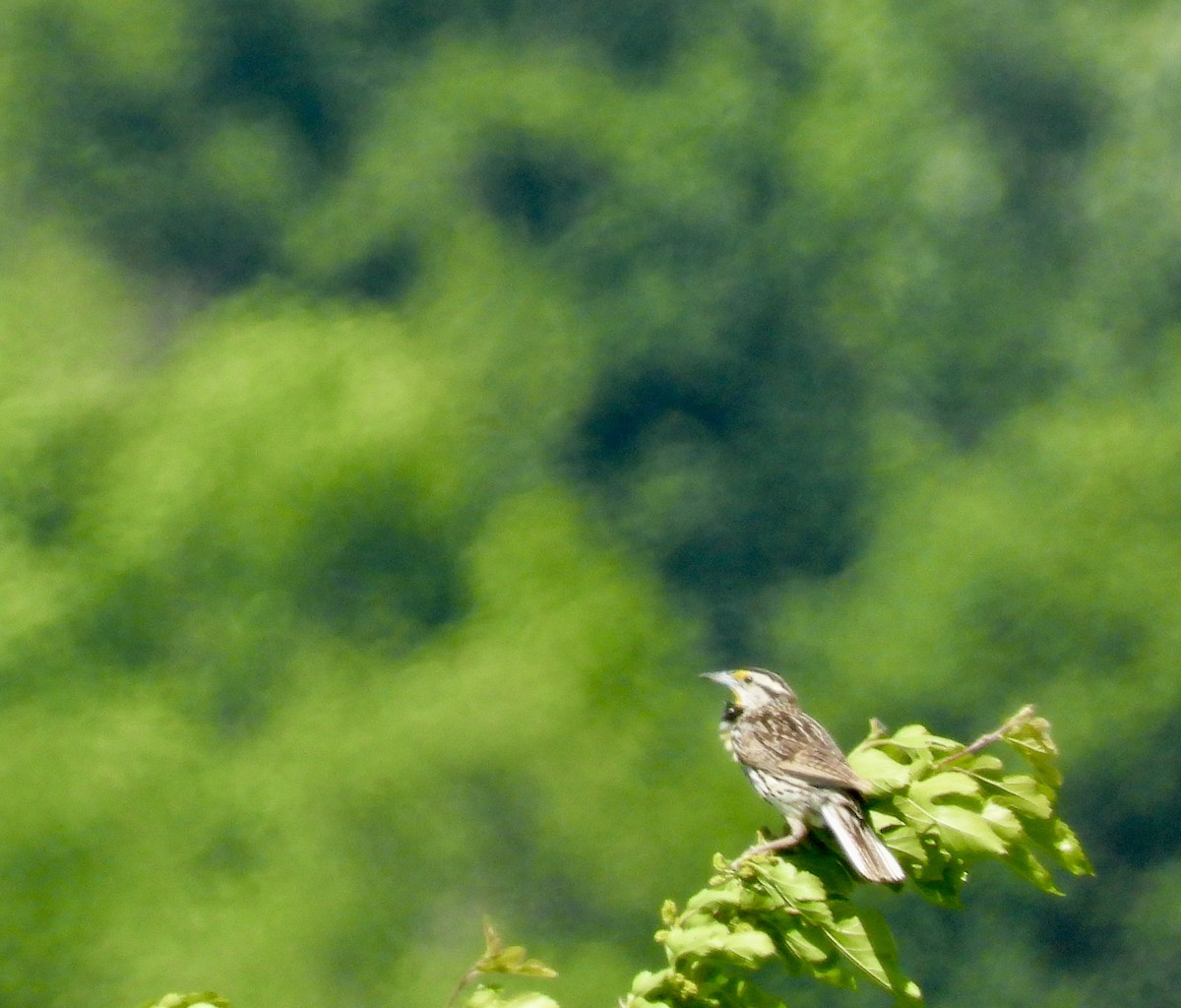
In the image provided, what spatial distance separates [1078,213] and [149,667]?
151 cm

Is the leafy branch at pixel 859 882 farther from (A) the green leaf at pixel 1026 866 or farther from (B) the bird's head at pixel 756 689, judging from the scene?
(B) the bird's head at pixel 756 689

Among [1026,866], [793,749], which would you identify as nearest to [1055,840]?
[1026,866]

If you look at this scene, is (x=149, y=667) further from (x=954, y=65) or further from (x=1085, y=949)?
(x=954, y=65)

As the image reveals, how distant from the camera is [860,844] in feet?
3.08

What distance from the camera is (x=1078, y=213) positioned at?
2.40 m

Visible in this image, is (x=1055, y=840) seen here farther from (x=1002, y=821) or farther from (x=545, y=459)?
(x=545, y=459)

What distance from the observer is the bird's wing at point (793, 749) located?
3.21 ft

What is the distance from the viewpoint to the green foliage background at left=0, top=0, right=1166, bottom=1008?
199 centimetres

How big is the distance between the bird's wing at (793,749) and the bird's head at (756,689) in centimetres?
4

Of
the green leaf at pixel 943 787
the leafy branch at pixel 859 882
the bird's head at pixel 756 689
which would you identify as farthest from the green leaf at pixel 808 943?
the bird's head at pixel 756 689

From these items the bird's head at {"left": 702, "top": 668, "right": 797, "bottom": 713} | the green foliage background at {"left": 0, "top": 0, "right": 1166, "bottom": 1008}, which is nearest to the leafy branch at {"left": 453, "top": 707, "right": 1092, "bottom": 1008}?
the bird's head at {"left": 702, "top": 668, "right": 797, "bottom": 713}

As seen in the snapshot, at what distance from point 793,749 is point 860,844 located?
0.19 m

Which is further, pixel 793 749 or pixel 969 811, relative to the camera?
pixel 793 749

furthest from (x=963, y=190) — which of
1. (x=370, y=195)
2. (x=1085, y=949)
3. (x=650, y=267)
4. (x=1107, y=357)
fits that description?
(x=1085, y=949)
